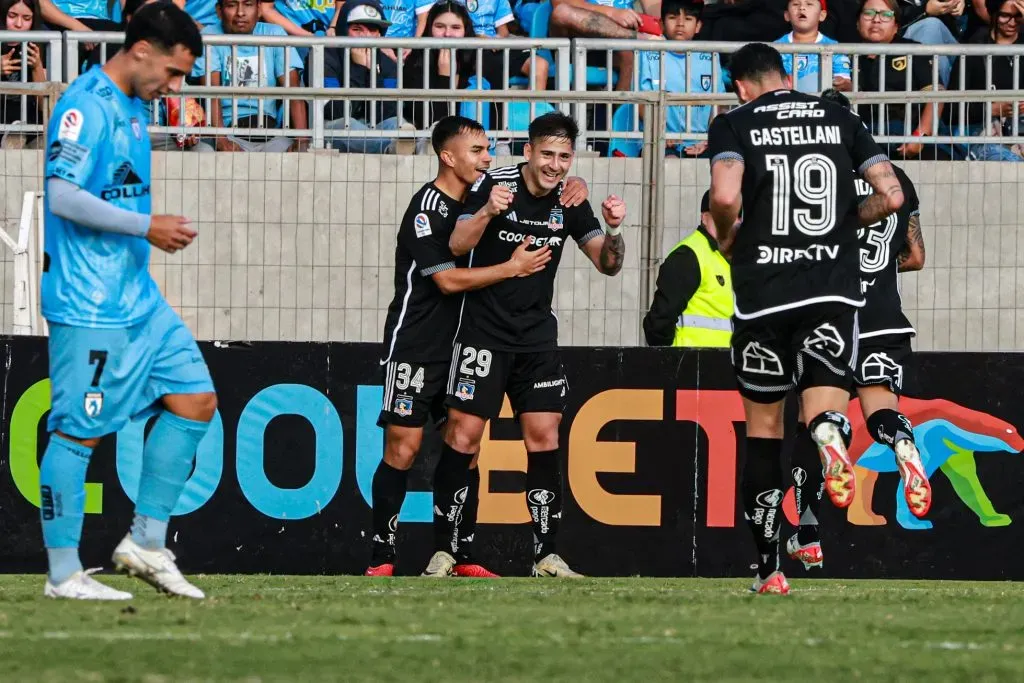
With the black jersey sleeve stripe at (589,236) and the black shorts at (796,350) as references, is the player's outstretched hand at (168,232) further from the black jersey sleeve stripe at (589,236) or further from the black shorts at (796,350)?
the black jersey sleeve stripe at (589,236)

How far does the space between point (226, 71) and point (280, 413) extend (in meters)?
2.65

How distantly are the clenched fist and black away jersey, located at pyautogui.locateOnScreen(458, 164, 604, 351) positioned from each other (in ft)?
0.98

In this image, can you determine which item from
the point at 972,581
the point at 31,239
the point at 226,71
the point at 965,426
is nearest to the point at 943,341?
the point at 965,426

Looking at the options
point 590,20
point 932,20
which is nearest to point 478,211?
point 590,20

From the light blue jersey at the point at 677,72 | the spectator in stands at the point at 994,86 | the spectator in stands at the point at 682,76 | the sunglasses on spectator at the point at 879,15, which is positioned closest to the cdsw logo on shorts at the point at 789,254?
the spectator in stands at the point at 682,76

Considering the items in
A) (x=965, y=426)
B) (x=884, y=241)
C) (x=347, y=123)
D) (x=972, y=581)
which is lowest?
(x=972, y=581)

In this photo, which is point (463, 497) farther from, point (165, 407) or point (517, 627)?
point (517, 627)

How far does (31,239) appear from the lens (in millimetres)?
10094

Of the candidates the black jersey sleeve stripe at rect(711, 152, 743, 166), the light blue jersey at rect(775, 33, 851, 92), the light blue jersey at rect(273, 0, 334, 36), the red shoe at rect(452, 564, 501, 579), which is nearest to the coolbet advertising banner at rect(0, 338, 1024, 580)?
the red shoe at rect(452, 564, 501, 579)

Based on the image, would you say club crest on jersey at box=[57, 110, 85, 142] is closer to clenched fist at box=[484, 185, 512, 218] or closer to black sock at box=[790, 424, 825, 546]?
clenched fist at box=[484, 185, 512, 218]

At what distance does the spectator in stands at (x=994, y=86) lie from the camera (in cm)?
1095

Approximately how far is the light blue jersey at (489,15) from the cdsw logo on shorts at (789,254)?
22.8 ft

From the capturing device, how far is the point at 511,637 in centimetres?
526

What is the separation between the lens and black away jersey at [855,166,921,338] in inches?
335
